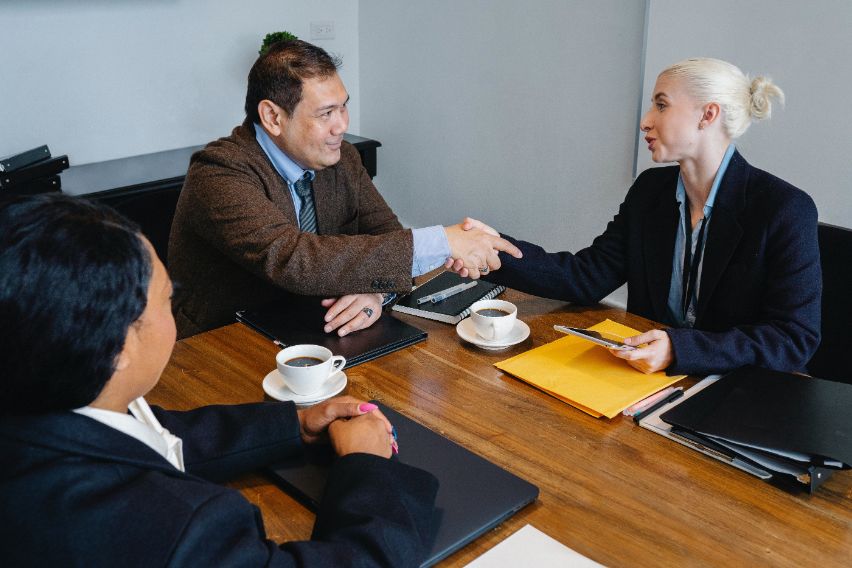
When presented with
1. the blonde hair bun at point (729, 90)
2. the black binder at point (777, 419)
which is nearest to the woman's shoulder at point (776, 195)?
the blonde hair bun at point (729, 90)

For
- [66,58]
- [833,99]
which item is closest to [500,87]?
[833,99]

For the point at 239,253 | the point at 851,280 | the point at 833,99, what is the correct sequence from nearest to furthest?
the point at 851,280 → the point at 239,253 → the point at 833,99

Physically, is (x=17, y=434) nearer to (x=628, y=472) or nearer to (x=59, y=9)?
(x=628, y=472)

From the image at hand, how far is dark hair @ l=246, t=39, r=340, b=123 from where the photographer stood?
1.90 metres

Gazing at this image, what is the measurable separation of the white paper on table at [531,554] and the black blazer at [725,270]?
55cm

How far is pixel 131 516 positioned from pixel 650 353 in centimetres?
94

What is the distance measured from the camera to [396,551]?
89 centimetres

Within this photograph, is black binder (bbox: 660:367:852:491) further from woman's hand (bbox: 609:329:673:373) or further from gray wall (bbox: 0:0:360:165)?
gray wall (bbox: 0:0:360:165)

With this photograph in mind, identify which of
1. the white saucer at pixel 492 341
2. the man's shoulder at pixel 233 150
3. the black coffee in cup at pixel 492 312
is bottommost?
the white saucer at pixel 492 341

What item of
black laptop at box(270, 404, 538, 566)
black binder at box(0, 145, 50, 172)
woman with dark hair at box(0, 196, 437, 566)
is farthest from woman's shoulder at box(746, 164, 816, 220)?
black binder at box(0, 145, 50, 172)

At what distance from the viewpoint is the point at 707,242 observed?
5.66ft

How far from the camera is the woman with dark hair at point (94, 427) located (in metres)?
0.73

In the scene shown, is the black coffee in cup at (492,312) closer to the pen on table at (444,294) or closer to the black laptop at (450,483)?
the pen on table at (444,294)

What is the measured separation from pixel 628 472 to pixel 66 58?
283 centimetres
